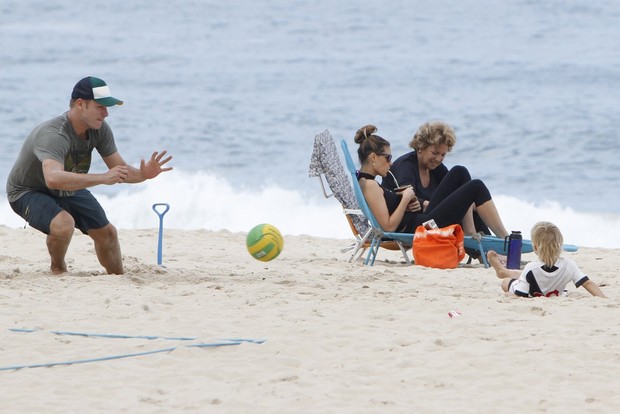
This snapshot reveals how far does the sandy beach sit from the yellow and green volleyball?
149 millimetres

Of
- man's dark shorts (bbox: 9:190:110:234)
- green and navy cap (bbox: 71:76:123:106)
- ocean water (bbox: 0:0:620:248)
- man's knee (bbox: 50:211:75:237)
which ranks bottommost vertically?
man's knee (bbox: 50:211:75:237)

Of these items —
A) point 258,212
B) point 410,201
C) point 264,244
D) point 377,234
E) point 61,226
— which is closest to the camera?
point 61,226

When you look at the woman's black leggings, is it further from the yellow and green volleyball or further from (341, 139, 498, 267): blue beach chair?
the yellow and green volleyball

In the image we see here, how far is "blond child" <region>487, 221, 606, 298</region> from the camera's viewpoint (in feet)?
18.6

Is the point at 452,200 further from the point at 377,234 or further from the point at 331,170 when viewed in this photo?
the point at 331,170

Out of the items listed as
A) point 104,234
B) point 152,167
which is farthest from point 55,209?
Answer: point 152,167

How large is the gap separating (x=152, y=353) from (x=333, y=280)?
2.15m

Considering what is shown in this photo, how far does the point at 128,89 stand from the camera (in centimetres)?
2416

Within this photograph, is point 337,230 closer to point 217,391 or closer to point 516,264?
point 516,264

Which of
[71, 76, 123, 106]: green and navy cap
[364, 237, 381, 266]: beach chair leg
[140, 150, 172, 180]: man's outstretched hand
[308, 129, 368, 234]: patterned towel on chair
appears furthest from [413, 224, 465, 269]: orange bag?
[71, 76, 123, 106]: green and navy cap

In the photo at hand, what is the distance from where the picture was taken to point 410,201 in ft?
25.7

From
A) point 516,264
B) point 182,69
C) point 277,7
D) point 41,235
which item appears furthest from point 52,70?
point 516,264

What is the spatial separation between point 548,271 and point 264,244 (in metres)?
1.98

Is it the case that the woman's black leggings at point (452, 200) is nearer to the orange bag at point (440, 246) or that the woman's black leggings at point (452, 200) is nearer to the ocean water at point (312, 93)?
the orange bag at point (440, 246)
